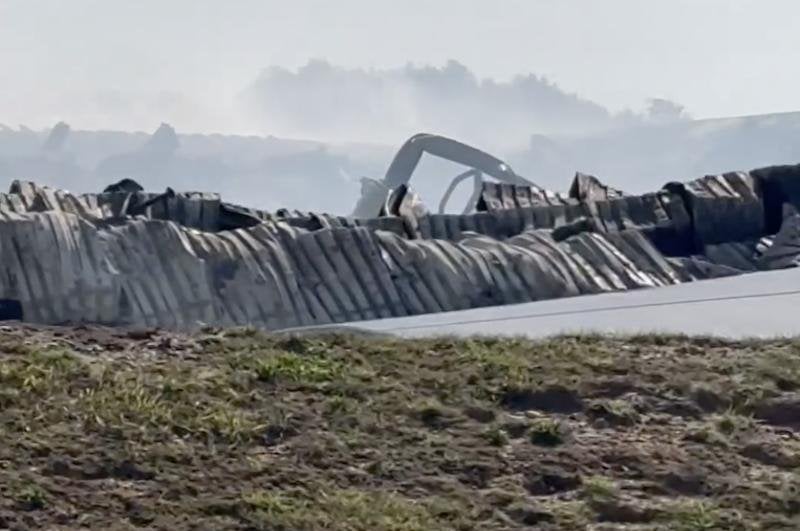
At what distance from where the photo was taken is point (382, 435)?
21.8 feet

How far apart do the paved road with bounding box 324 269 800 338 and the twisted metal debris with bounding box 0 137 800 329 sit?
57cm

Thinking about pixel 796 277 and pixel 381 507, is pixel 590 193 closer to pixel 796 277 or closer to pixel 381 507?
pixel 796 277

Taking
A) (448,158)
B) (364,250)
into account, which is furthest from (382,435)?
(448,158)

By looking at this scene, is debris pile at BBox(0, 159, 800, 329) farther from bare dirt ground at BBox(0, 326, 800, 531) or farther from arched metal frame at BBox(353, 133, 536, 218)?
arched metal frame at BBox(353, 133, 536, 218)

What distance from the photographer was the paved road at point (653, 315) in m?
10.8

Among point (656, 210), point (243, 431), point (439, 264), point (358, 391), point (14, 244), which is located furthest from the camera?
point (656, 210)

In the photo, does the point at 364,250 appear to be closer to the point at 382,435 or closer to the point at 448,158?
the point at 382,435

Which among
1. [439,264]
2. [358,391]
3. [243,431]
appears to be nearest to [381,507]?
[243,431]

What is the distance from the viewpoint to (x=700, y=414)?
7.29m

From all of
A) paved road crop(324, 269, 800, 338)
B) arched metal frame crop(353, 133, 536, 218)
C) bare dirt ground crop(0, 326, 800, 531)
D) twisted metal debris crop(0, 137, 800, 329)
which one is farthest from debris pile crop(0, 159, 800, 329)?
arched metal frame crop(353, 133, 536, 218)

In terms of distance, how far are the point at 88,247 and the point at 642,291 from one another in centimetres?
514

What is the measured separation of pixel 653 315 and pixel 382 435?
566cm

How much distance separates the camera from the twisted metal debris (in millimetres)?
11844

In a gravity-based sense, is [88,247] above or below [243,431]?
above
